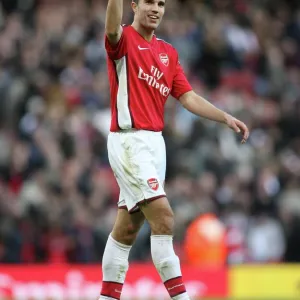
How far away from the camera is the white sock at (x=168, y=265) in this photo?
23.5ft

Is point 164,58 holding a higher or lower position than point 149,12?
lower

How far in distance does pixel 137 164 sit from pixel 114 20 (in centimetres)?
104

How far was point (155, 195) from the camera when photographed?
7246 millimetres

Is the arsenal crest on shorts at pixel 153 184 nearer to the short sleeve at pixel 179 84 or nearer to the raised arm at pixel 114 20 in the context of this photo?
the short sleeve at pixel 179 84

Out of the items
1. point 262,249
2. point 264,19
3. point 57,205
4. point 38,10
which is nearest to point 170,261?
point 57,205

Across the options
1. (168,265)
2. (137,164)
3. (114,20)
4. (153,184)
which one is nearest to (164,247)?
(168,265)

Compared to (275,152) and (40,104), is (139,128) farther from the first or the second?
(275,152)

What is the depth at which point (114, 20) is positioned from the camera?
23.1 feet

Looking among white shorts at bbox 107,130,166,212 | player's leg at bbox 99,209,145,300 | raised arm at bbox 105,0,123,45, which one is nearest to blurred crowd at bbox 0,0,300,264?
player's leg at bbox 99,209,145,300

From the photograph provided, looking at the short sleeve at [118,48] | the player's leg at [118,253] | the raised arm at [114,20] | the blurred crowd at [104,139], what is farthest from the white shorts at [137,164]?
the blurred crowd at [104,139]

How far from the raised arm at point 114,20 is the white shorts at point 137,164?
71 centimetres

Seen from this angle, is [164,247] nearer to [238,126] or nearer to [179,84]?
[238,126]

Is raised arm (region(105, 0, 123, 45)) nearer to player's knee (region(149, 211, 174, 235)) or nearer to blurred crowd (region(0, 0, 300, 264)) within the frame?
player's knee (region(149, 211, 174, 235))

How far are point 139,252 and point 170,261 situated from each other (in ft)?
23.8
